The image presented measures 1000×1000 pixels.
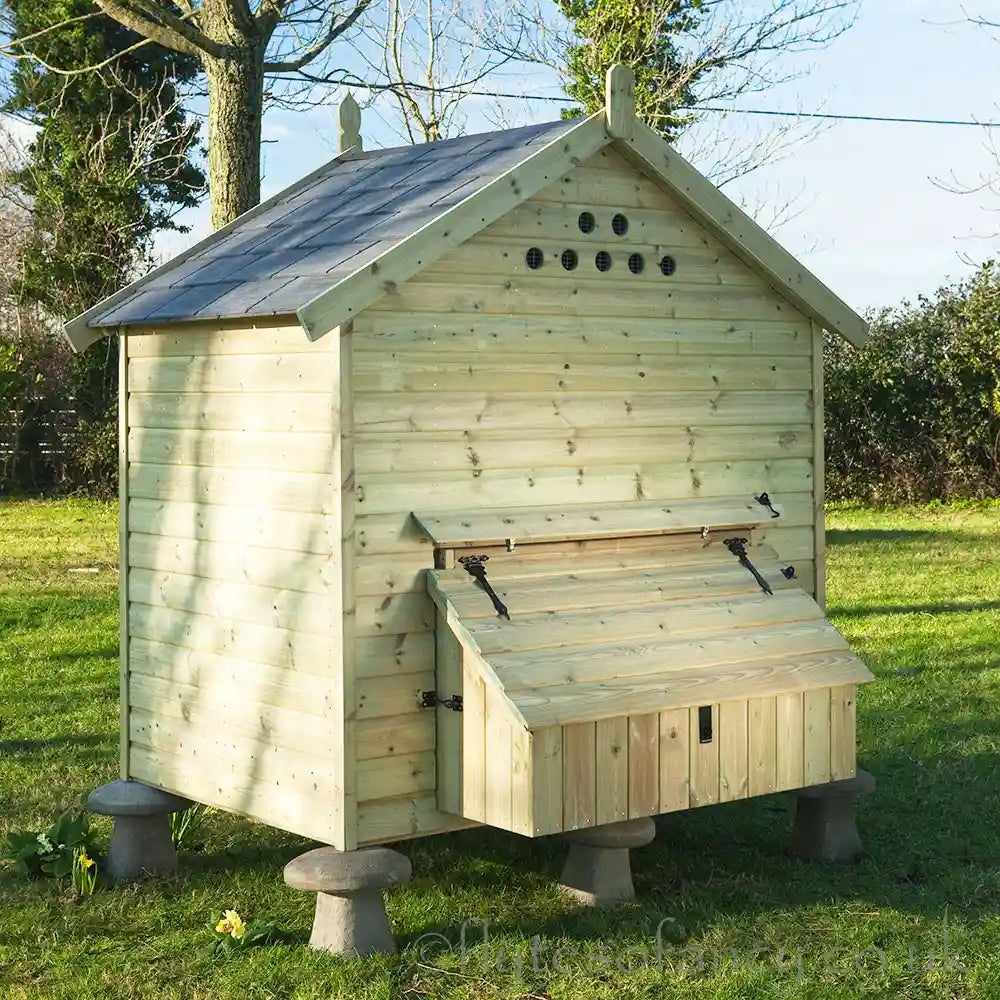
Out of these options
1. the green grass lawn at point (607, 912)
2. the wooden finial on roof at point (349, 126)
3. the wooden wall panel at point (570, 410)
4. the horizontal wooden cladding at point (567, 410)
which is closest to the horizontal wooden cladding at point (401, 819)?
the wooden wall panel at point (570, 410)

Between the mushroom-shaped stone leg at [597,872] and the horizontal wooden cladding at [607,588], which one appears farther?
the mushroom-shaped stone leg at [597,872]

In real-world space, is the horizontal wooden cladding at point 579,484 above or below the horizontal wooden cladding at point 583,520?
above

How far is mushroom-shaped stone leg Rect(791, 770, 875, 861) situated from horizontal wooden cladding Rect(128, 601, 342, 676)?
7.81ft

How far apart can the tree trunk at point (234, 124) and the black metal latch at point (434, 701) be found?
6988 mm

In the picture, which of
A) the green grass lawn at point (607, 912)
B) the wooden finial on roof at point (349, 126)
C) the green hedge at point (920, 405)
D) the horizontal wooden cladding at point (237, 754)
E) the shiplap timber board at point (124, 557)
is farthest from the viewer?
the green hedge at point (920, 405)

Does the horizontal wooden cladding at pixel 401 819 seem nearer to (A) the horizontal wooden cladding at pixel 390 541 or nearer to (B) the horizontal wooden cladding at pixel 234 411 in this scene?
(A) the horizontal wooden cladding at pixel 390 541

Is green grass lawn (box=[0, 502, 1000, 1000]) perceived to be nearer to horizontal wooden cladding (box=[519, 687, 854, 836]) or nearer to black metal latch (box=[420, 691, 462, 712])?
horizontal wooden cladding (box=[519, 687, 854, 836])

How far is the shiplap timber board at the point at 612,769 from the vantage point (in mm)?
5586

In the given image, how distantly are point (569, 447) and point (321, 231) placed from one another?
1374mm

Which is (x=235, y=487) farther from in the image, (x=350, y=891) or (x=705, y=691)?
(x=705, y=691)

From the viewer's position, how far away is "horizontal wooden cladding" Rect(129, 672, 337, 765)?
5793 millimetres

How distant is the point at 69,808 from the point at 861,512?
14974 millimetres

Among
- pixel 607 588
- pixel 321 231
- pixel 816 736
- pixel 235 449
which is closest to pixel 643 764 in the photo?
pixel 607 588

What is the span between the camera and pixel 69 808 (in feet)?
25.2
